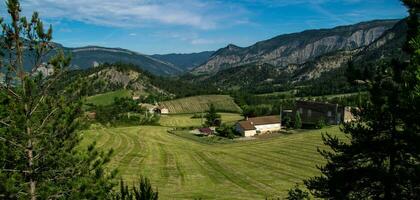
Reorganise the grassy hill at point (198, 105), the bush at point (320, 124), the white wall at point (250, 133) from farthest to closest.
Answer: the grassy hill at point (198, 105), the bush at point (320, 124), the white wall at point (250, 133)

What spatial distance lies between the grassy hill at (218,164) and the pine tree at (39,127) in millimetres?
15863

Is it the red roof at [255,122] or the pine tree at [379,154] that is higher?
the pine tree at [379,154]

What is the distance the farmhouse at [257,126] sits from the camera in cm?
9850

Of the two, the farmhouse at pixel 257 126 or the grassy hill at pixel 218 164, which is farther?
the farmhouse at pixel 257 126

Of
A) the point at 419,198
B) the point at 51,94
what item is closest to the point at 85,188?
the point at 51,94

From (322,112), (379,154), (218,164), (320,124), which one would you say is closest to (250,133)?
(320,124)

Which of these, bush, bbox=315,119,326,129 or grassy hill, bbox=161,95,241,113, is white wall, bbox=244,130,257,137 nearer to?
bush, bbox=315,119,326,129

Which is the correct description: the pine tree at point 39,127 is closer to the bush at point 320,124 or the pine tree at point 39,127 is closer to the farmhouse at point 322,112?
the bush at point 320,124

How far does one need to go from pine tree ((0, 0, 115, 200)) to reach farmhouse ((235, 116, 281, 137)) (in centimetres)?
8333

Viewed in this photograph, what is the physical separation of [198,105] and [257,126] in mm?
87389

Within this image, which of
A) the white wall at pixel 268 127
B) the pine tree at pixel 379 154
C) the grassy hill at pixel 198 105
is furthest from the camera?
the grassy hill at pixel 198 105

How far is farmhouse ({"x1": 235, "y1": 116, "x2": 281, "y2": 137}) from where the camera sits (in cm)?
9850

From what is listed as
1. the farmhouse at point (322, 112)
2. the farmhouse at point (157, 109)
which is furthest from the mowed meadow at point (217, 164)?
the farmhouse at point (157, 109)

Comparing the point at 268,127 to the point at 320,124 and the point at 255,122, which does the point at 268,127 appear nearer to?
the point at 255,122
